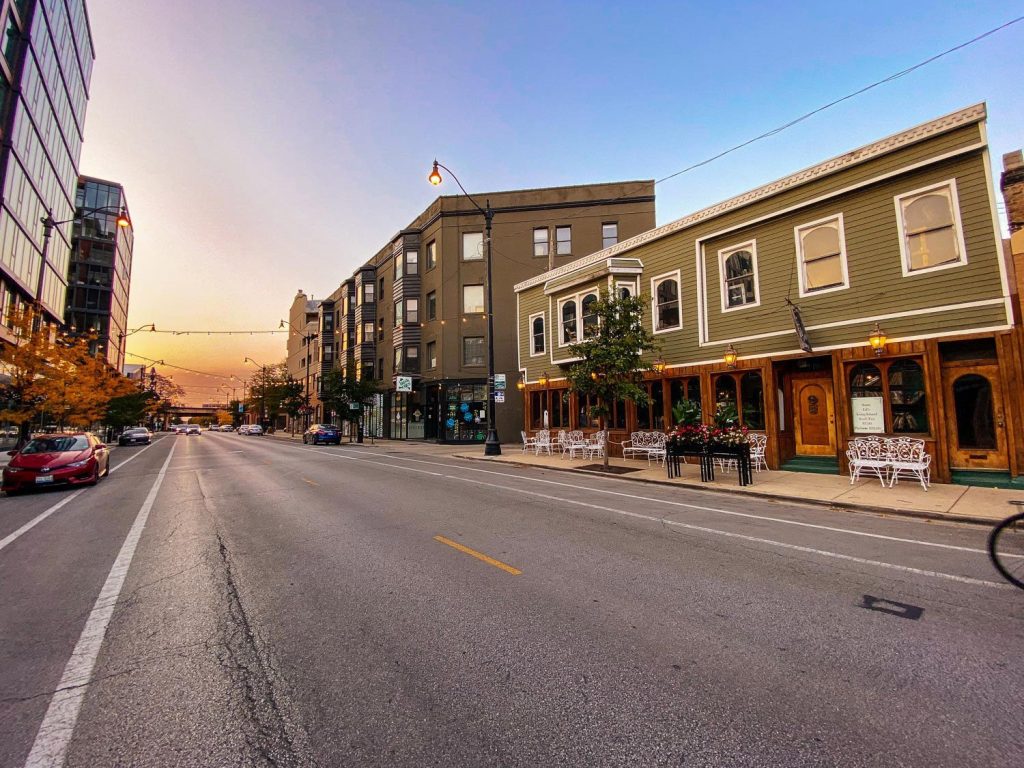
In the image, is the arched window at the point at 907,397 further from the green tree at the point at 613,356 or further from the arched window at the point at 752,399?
the green tree at the point at 613,356

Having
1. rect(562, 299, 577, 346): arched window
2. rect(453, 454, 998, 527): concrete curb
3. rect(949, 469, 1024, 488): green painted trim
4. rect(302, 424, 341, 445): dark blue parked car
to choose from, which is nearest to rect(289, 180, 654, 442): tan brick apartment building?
rect(302, 424, 341, 445): dark blue parked car

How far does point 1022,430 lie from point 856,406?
9.85 feet

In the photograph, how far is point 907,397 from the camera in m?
11.6

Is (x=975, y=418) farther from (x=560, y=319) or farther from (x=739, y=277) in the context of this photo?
(x=560, y=319)

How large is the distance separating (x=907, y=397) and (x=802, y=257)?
15.2ft

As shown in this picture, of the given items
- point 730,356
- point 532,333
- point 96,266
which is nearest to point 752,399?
point 730,356

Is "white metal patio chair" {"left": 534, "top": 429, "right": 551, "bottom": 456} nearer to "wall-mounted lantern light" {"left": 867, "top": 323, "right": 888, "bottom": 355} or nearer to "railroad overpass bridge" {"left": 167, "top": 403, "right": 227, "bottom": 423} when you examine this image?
"wall-mounted lantern light" {"left": 867, "top": 323, "right": 888, "bottom": 355}

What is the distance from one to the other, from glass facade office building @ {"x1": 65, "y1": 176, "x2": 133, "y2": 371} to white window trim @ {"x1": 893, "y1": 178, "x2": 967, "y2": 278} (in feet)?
212

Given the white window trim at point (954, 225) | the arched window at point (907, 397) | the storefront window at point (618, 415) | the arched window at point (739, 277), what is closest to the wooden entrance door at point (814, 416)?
the arched window at point (907, 397)

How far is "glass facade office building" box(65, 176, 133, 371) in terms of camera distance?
172ft

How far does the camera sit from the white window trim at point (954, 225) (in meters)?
10.8

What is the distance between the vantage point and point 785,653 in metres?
3.38

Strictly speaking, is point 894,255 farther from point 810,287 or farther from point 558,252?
point 558,252

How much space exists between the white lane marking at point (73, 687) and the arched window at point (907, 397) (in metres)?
14.8
